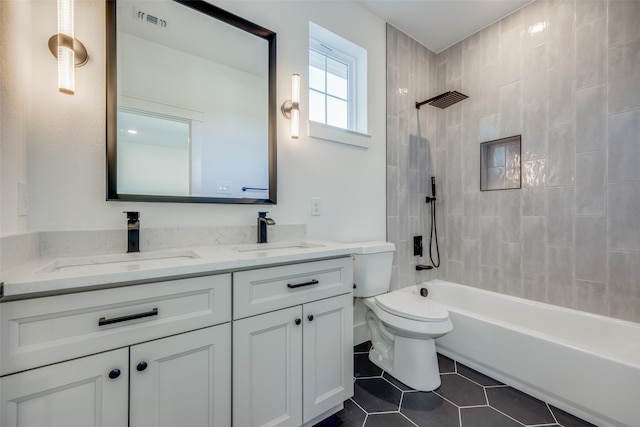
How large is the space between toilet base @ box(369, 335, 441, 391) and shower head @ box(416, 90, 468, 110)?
1919 mm

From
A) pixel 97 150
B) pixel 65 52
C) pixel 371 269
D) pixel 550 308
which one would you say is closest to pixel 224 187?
pixel 97 150

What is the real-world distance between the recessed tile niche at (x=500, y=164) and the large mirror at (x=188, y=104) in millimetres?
1885

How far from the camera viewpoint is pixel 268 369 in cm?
110

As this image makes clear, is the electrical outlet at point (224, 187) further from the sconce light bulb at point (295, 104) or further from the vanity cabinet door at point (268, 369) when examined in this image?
the vanity cabinet door at point (268, 369)

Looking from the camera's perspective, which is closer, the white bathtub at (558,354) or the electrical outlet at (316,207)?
the white bathtub at (558,354)

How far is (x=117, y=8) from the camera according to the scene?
3.95ft

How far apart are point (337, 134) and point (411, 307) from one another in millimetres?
1289

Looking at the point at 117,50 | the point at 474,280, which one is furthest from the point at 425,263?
the point at 117,50

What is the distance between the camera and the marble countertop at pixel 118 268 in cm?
69

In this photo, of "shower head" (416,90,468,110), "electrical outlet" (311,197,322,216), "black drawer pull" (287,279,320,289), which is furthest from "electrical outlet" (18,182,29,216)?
"shower head" (416,90,468,110)

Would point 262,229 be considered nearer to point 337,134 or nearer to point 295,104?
point 295,104

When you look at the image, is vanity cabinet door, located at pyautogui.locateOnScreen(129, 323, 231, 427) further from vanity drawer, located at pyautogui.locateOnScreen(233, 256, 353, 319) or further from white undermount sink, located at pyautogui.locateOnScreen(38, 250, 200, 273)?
white undermount sink, located at pyautogui.locateOnScreen(38, 250, 200, 273)

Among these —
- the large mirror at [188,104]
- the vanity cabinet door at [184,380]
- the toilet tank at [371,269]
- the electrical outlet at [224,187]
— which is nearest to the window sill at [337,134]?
the large mirror at [188,104]

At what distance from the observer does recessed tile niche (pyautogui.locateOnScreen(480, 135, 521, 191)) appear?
7.12 feet
